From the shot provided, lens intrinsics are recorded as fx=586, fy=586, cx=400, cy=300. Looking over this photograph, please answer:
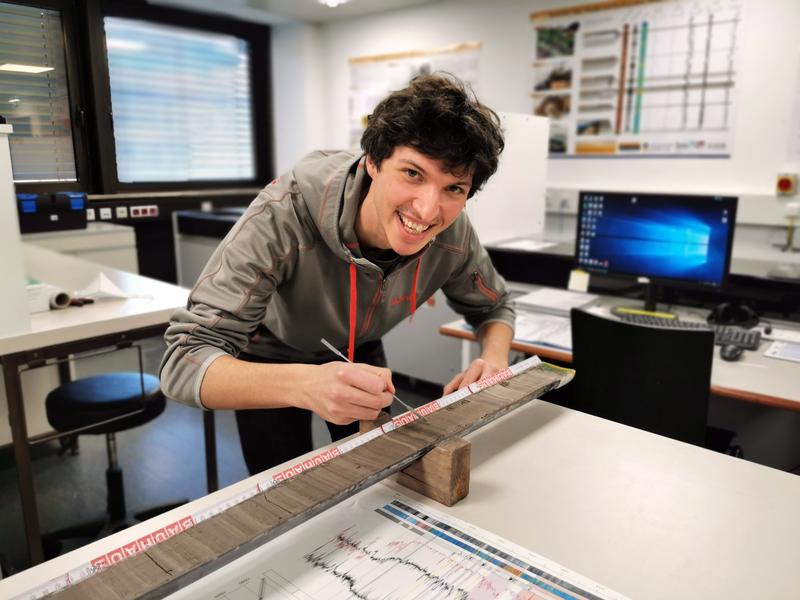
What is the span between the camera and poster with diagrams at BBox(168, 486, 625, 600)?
0.68 m

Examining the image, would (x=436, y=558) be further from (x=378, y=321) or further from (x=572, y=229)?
(x=572, y=229)

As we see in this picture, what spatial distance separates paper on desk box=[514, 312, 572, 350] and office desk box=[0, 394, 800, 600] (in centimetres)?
88

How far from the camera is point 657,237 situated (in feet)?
7.45

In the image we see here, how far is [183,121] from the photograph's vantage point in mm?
1047

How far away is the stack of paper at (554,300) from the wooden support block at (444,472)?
1.54 metres

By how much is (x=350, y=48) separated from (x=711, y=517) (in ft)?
15.0

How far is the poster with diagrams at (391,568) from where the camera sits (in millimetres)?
679

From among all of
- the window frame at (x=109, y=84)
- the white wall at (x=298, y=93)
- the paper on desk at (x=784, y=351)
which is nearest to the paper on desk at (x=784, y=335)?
the paper on desk at (x=784, y=351)

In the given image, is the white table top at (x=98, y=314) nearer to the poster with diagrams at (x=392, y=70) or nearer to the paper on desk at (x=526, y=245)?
the paper on desk at (x=526, y=245)

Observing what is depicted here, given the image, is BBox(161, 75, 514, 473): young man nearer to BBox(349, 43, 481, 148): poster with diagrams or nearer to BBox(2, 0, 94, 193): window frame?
BBox(2, 0, 94, 193): window frame

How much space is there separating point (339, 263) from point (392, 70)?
11.9 ft

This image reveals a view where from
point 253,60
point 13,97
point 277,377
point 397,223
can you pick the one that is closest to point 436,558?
point 277,377

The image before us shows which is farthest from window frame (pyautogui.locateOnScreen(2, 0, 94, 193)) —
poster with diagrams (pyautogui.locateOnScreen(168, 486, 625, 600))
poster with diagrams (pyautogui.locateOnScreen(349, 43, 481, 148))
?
poster with diagrams (pyautogui.locateOnScreen(349, 43, 481, 148))

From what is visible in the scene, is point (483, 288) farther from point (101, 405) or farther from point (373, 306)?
point (101, 405)
